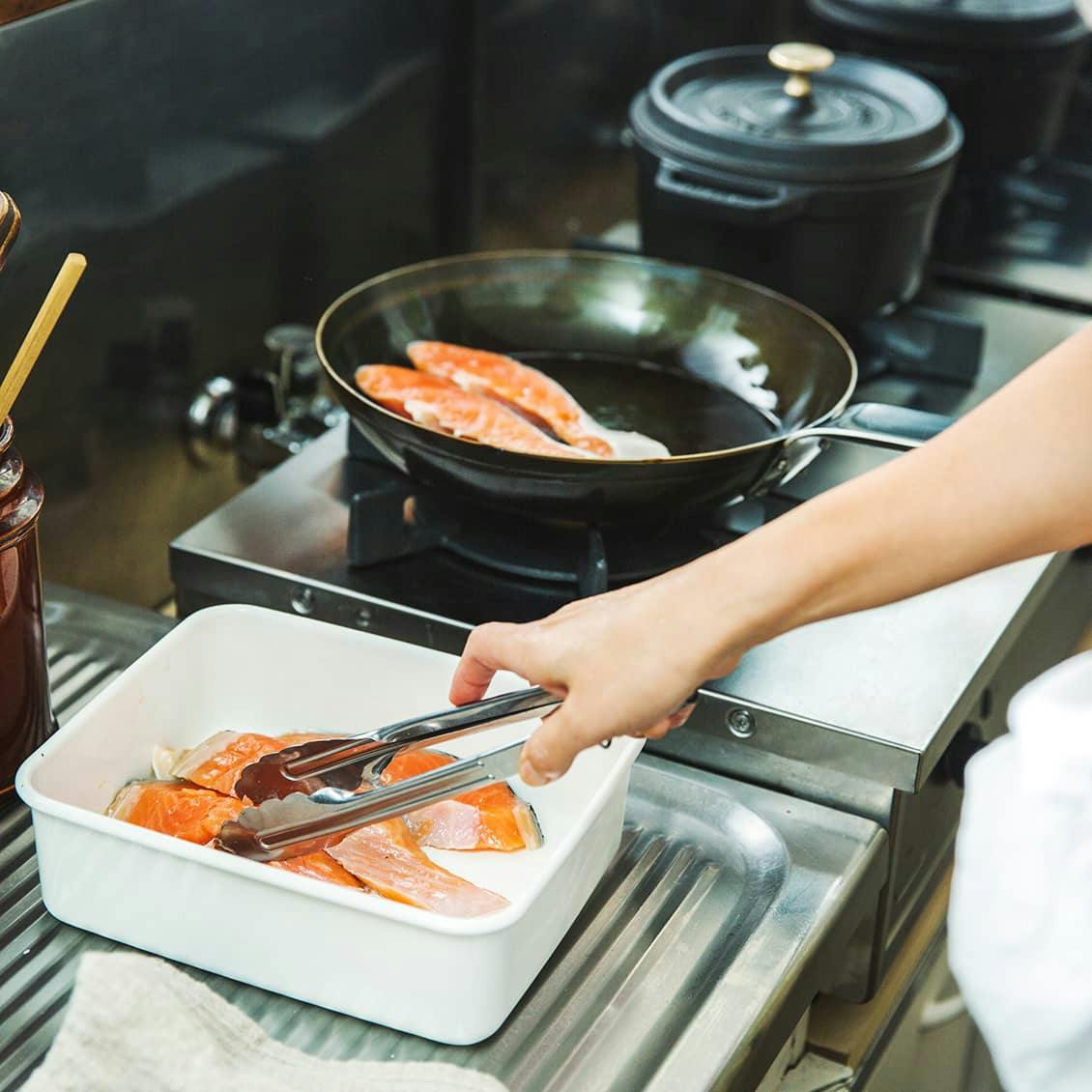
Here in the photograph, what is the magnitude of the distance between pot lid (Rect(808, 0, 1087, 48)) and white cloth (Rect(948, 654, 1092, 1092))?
1.19 m

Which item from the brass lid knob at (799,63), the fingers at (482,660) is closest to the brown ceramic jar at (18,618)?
the fingers at (482,660)

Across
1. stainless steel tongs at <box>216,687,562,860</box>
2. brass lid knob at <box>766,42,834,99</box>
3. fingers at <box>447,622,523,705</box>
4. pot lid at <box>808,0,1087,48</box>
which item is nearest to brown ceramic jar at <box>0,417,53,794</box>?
stainless steel tongs at <box>216,687,562,860</box>

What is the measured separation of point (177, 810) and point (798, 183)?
0.77 m

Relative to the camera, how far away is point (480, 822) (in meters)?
0.91

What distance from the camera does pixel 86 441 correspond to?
1.31 m

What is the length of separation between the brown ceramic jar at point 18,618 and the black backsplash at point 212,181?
0.30m

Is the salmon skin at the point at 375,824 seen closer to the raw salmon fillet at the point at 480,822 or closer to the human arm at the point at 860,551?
the raw salmon fillet at the point at 480,822

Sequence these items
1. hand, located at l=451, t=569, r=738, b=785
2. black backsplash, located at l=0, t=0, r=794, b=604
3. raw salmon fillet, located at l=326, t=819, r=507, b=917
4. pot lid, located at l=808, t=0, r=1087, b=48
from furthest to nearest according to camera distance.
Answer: pot lid, located at l=808, t=0, r=1087, b=48 → black backsplash, located at l=0, t=0, r=794, b=604 → raw salmon fillet, located at l=326, t=819, r=507, b=917 → hand, located at l=451, t=569, r=738, b=785

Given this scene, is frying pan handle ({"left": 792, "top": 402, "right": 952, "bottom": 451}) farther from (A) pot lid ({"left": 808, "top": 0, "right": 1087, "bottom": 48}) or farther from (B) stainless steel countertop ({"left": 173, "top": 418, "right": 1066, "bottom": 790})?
(A) pot lid ({"left": 808, "top": 0, "right": 1087, "bottom": 48})

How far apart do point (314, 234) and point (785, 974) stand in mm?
925

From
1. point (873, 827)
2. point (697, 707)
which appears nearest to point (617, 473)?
point (697, 707)

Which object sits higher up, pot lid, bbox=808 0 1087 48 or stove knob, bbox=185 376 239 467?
pot lid, bbox=808 0 1087 48

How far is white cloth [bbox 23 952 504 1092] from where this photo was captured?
0.71 metres

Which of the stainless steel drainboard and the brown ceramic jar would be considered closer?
the stainless steel drainboard
